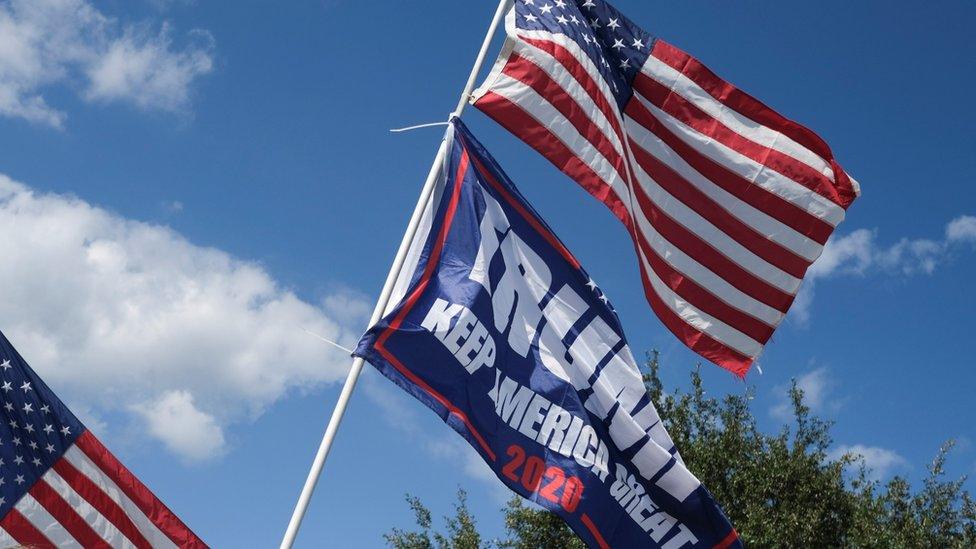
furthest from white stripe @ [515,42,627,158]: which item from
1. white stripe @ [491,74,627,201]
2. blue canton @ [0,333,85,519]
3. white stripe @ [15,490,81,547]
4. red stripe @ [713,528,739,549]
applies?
white stripe @ [15,490,81,547]

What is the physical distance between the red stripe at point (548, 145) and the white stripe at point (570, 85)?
43 cm

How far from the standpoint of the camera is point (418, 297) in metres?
7.37

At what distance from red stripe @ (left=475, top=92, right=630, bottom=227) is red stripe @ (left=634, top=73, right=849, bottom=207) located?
4.09 feet

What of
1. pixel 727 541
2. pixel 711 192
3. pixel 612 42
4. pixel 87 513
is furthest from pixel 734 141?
pixel 87 513

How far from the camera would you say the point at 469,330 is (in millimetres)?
7582

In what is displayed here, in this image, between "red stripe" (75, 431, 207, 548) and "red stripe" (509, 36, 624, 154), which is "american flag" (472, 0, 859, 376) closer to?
"red stripe" (509, 36, 624, 154)

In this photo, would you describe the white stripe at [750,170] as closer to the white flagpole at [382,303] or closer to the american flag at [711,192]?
the american flag at [711,192]

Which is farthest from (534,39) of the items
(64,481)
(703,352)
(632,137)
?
(64,481)

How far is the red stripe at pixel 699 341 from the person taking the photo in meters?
9.92

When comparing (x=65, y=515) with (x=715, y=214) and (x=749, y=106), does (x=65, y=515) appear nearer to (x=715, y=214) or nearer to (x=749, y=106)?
(x=715, y=214)

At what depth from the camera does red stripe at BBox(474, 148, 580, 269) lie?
8.34m

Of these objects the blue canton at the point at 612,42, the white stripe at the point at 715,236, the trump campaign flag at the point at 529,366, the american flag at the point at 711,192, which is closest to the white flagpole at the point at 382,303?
the trump campaign flag at the point at 529,366

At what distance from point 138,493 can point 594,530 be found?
5.00m

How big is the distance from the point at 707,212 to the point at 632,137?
103 cm
